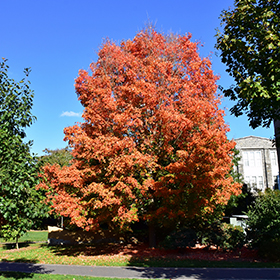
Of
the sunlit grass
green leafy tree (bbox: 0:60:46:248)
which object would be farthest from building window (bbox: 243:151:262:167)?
green leafy tree (bbox: 0:60:46:248)

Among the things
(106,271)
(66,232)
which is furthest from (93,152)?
(66,232)

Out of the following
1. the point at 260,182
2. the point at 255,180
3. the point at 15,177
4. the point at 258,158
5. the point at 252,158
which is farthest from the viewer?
the point at 252,158

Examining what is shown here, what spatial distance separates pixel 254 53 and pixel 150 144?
21.9 ft

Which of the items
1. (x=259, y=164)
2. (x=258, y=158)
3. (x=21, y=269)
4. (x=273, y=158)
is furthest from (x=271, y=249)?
(x=273, y=158)

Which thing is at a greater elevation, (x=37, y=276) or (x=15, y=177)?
(x=15, y=177)

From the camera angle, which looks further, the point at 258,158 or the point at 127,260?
the point at 258,158

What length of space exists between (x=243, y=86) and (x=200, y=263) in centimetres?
849

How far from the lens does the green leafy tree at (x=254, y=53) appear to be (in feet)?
26.8

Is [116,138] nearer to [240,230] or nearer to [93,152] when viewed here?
[93,152]

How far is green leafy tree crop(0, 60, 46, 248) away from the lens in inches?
295

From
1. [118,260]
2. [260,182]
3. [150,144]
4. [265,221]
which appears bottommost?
[118,260]

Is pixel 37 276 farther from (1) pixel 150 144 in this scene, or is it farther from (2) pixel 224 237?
(2) pixel 224 237

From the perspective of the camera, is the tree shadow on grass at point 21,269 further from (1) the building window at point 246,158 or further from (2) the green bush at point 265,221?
(1) the building window at point 246,158

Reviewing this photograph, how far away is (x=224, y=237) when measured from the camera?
1470 cm
